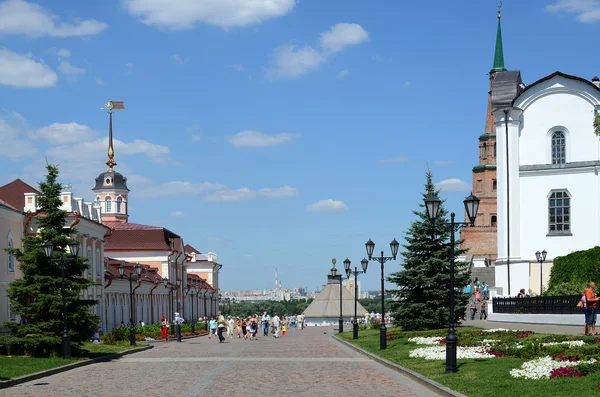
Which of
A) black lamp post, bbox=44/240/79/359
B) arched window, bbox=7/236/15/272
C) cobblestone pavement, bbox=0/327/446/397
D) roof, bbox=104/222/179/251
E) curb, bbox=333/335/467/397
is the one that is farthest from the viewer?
roof, bbox=104/222/179/251

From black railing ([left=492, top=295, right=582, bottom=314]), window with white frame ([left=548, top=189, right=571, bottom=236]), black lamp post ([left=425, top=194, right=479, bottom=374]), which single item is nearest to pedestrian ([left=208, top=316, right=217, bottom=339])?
black railing ([left=492, top=295, right=582, bottom=314])

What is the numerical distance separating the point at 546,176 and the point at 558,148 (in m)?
1.87

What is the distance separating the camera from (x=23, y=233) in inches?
1592

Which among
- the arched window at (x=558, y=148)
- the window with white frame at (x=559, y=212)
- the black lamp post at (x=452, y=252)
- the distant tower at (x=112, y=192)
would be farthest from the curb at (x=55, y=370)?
the distant tower at (x=112, y=192)

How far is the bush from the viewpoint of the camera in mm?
39375

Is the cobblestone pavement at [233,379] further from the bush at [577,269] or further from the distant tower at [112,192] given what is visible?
the distant tower at [112,192]

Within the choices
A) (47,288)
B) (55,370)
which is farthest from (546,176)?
(55,370)

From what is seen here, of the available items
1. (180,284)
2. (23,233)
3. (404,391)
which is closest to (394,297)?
(23,233)

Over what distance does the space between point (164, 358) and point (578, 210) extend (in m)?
30.1

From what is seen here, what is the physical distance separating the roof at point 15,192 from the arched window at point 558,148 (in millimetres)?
29257

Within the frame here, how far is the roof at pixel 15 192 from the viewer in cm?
4381

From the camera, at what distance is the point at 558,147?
170 ft

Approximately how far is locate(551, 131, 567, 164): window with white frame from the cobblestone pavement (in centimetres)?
2829

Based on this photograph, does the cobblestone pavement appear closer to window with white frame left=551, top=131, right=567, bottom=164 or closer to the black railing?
the black railing
